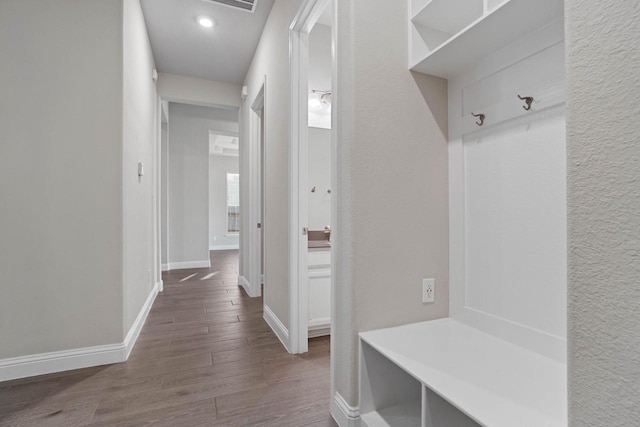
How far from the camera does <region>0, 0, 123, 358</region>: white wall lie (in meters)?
1.86

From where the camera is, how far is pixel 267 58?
2.94 m

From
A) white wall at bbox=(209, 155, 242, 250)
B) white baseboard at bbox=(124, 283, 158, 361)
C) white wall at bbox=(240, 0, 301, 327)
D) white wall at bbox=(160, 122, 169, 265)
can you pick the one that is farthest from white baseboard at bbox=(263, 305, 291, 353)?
white wall at bbox=(209, 155, 242, 250)

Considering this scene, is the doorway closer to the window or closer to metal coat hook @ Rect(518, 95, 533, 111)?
metal coat hook @ Rect(518, 95, 533, 111)

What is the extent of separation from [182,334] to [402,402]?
1.89 m

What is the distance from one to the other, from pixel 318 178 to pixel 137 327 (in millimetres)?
1942

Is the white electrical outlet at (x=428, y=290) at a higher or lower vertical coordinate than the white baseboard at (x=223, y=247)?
higher

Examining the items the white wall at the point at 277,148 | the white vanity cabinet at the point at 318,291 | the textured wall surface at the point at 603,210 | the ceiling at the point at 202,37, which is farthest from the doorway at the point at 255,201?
the textured wall surface at the point at 603,210

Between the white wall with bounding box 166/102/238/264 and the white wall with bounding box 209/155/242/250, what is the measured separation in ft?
10.7

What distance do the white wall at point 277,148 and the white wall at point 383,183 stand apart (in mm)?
935

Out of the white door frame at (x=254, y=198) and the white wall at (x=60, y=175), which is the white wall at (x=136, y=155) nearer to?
the white wall at (x=60, y=175)

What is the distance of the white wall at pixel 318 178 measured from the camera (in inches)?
112

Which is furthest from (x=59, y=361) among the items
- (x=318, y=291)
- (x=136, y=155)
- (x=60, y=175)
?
(x=318, y=291)

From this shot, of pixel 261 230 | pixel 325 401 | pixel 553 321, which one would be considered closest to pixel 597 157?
pixel 553 321

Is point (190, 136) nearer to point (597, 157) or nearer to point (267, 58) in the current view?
point (267, 58)
